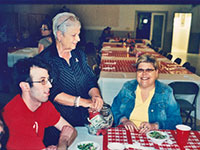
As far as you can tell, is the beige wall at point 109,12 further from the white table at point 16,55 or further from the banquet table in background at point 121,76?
the banquet table in background at point 121,76

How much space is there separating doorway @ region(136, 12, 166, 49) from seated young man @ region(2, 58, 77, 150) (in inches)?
464

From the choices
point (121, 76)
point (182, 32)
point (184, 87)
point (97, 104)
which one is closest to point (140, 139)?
point (97, 104)

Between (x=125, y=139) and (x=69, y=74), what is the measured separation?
671mm

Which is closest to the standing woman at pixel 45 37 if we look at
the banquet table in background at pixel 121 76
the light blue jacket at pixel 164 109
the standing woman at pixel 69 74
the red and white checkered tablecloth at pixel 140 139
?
the banquet table in background at pixel 121 76

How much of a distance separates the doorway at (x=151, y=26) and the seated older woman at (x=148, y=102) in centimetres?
1094

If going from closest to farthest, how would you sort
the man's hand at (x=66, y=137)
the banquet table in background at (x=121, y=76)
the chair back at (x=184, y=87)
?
the man's hand at (x=66, y=137)
the chair back at (x=184, y=87)
the banquet table in background at (x=121, y=76)

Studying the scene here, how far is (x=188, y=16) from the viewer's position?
13812 millimetres

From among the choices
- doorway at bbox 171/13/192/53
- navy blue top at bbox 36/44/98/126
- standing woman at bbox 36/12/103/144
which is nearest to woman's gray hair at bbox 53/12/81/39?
standing woman at bbox 36/12/103/144

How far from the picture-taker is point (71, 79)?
6.06 ft

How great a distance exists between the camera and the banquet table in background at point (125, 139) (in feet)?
4.95

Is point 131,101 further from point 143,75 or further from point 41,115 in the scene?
point 41,115

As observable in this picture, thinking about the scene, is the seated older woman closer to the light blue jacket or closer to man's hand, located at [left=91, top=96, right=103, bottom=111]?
the light blue jacket

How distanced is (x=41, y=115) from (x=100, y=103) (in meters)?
0.42

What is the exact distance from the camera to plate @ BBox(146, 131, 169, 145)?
5.02 ft
